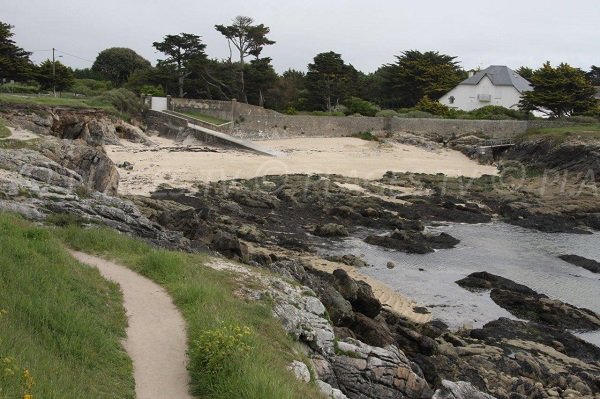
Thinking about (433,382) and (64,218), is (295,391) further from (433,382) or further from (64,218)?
(64,218)

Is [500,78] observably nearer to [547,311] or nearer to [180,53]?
[180,53]

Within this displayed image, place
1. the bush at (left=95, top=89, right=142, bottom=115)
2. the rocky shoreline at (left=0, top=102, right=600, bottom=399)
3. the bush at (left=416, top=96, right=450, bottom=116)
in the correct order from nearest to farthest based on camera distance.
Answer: the rocky shoreline at (left=0, top=102, right=600, bottom=399) → the bush at (left=95, top=89, right=142, bottom=115) → the bush at (left=416, top=96, right=450, bottom=116)

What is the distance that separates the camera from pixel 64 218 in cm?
1345

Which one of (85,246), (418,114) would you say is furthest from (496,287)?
(418,114)

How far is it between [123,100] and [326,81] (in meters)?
22.2

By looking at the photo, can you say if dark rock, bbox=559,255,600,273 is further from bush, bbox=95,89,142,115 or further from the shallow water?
bush, bbox=95,89,142,115

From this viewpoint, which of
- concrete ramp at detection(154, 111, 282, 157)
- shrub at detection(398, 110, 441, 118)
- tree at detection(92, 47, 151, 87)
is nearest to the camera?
concrete ramp at detection(154, 111, 282, 157)

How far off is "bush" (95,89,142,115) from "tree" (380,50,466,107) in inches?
1166

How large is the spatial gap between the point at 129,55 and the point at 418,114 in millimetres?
35538

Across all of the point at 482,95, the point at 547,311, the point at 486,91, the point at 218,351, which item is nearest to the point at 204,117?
the point at 482,95

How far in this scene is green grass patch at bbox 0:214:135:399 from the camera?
234 inches

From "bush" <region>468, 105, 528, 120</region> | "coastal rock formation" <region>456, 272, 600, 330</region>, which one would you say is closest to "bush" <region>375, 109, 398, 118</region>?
"bush" <region>468, 105, 528, 120</region>

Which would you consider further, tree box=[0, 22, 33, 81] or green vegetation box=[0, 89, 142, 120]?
tree box=[0, 22, 33, 81]

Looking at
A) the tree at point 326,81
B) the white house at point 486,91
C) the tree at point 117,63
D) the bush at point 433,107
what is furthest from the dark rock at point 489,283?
the tree at point 117,63
